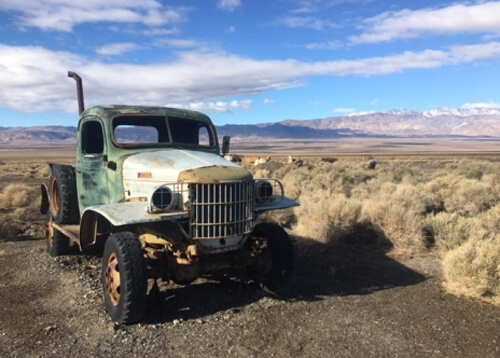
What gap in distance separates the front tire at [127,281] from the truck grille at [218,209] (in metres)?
0.70

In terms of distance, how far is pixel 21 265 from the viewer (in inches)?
306

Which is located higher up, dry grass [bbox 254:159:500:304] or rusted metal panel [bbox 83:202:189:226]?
rusted metal panel [bbox 83:202:189:226]

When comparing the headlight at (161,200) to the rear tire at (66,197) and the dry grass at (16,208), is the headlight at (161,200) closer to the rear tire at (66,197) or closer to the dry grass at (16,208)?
the rear tire at (66,197)

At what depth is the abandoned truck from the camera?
526 centimetres

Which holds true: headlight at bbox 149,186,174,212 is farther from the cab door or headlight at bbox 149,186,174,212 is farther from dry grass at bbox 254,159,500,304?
dry grass at bbox 254,159,500,304

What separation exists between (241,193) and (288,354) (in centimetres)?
192

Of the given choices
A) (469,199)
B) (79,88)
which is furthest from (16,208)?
(469,199)

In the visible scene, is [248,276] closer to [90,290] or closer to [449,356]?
[90,290]

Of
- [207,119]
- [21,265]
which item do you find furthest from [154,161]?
[21,265]

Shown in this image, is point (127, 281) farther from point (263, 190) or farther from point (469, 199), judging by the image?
point (469, 199)

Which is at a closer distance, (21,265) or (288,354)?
(288,354)

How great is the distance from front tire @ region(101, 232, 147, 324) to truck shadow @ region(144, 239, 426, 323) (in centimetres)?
34

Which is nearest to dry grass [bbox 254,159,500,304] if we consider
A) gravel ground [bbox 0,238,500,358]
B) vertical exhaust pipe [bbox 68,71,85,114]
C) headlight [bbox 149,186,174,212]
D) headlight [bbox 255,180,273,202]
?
gravel ground [bbox 0,238,500,358]

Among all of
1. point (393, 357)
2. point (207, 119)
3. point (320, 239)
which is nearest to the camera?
point (393, 357)
